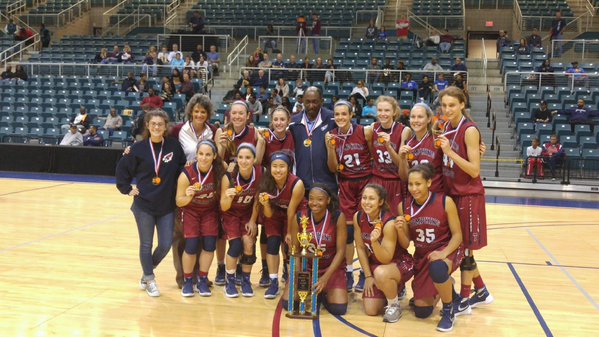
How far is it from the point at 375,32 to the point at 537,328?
15502 millimetres

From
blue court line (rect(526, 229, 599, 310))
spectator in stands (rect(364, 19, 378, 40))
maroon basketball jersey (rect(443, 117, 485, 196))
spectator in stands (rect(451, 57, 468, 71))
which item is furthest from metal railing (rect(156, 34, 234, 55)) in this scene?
maroon basketball jersey (rect(443, 117, 485, 196))

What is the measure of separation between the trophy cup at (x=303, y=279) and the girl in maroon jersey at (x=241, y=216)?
60cm

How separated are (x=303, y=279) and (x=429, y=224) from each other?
1030 mm

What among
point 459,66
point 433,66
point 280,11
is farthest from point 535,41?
point 280,11

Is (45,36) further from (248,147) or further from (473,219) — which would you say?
(473,219)

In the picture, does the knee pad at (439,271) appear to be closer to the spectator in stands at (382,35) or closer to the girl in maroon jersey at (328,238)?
the girl in maroon jersey at (328,238)

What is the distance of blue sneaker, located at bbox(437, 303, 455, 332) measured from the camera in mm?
4965

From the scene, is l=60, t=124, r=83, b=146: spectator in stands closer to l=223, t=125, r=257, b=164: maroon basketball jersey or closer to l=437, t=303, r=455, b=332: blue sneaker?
l=223, t=125, r=257, b=164: maroon basketball jersey

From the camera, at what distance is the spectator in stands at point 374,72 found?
16859mm

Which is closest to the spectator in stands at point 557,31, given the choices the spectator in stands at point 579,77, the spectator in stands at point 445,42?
the spectator in stands at point 579,77

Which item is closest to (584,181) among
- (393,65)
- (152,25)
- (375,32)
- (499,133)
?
(499,133)

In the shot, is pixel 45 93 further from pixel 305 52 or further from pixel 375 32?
pixel 375 32

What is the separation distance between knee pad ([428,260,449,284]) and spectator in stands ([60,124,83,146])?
11.8m

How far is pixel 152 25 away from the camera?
2364 cm
